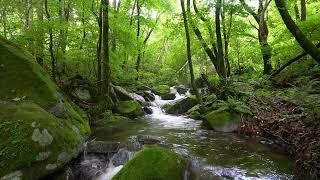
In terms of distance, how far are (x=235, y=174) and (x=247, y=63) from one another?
1572 cm

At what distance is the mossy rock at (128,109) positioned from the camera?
40.8 ft

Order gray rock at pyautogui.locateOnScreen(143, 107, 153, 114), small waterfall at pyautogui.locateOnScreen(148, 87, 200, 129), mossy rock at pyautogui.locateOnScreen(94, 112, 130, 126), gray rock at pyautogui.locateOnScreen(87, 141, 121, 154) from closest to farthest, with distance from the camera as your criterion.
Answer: gray rock at pyautogui.locateOnScreen(87, 141, 121, 154)
mossy rock at pyautogui.locateOnScreen(94, 112, 130, 126)
small waterfall at pyautogui.locateOnScreen(148, 87, 200, 129)
gray rock at pyautogui.locateOnScreen(143, 107, 153, 114)

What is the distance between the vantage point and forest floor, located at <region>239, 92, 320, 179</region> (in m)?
5.18

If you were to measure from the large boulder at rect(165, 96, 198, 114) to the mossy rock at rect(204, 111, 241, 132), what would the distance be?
4161mm

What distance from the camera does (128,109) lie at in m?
12.7

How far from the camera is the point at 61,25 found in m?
9.88

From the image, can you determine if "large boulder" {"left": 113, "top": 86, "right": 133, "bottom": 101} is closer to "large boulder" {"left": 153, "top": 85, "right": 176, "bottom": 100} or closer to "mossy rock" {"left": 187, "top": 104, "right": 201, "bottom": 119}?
"mossy rock" {"left": 187, "top": 104, "right": 201, "bottom": 119}

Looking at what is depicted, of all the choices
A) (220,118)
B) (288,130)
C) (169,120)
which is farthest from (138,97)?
(288,130)

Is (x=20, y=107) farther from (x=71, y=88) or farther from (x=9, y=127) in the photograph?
(x=71, y=88)

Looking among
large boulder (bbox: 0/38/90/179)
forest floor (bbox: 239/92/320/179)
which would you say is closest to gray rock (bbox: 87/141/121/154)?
large boulder (bbox: 0/38/90/179)

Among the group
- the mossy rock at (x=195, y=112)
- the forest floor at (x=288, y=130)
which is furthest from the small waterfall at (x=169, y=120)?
the forest floor at (x=288, y=130)

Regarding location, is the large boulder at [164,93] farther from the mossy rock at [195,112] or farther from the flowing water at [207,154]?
the flowing water at [207,154]

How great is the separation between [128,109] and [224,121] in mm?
4785

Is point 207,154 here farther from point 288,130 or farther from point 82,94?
point 82,94
